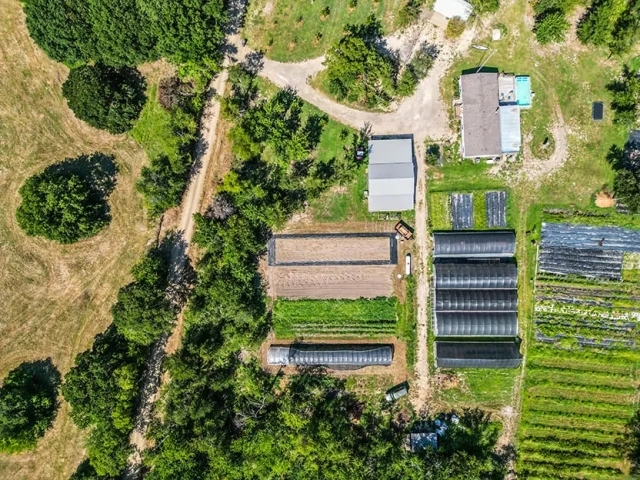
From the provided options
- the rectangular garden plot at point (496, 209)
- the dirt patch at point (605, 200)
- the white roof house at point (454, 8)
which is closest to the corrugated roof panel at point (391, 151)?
the rectangular garden plot at point (496, 209)

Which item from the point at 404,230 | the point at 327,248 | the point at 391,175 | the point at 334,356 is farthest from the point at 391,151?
the point at 334,356

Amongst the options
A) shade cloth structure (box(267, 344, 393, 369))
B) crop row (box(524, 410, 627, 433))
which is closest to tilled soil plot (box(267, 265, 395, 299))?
shade cloth structure (box(267, 344, 393, 369))

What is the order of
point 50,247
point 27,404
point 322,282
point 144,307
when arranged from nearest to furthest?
point 144,307 → point 27,404 → point 322,282 → point 50,247

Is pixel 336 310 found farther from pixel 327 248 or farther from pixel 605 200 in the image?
pixel 605 200

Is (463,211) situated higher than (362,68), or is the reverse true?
(362,68)

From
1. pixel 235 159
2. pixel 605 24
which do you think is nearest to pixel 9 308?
pixel 235 159

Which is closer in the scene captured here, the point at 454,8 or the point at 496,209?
the point at 454,8

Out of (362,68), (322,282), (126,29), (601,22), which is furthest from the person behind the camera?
(322,282)
